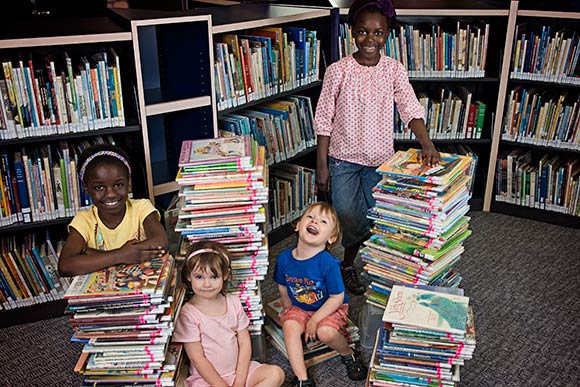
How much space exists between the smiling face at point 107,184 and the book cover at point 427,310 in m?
1.14

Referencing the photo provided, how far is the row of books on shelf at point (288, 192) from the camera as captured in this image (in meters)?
3.63

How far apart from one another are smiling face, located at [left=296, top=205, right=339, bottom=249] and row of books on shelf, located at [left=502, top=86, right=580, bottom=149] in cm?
197

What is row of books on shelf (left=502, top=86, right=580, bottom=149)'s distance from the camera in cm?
380

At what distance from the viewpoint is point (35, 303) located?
300 centimetres

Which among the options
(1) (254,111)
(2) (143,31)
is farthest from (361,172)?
(2) (143,31)

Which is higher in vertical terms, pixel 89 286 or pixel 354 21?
pixel 354 21

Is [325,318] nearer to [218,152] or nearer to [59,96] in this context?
[218,152]

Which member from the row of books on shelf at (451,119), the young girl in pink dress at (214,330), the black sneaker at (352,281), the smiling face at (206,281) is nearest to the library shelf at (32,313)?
the young girl in pink dress at (214,330)

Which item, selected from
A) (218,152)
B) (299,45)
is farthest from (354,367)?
(299,45)

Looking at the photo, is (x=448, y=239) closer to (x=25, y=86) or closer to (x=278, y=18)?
(x=278, y=18)

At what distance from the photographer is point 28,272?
2934mm

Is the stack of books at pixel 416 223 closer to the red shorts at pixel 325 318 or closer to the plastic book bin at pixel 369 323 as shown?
A: the plastic book bin at pixel 369 323

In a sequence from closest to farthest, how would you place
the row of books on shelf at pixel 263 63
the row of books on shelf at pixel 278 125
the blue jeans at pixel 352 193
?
the blue jeans at pixel 352 193, the row of books on shelf at pixel 263 63, the row of books on shelf at pixel 278 125

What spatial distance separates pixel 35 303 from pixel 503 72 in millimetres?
3010
